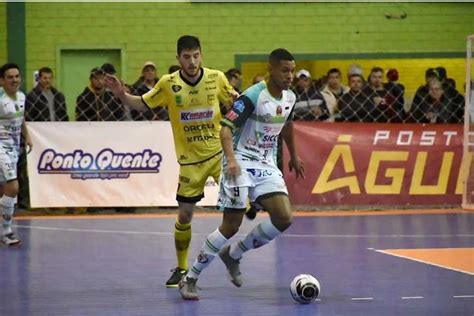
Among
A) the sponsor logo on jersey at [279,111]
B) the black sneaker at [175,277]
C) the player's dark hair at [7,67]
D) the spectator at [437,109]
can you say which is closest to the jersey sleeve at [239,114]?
the sponsor logo on jersey at [279,111]

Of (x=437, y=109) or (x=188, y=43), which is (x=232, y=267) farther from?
(x=437, y=109)

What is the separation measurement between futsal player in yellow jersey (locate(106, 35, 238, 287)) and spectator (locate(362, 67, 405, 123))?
7621 mm

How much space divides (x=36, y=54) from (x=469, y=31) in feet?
28.5

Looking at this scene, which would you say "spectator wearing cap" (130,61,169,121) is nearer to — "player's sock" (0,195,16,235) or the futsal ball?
"player's sock" (0,195,16,235)

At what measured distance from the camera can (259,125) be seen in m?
8.64

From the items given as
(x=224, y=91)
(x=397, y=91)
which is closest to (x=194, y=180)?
(x=224, y=91)

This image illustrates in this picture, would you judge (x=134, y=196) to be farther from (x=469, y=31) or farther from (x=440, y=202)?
(x=469, y=31)

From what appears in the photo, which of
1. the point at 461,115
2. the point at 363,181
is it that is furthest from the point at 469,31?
the point at 363,181

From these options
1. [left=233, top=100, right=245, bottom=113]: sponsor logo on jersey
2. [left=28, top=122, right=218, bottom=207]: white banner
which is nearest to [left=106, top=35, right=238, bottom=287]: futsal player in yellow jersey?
[left=233, top=100, right=245, bottom=113]: sponsor logo on jersey

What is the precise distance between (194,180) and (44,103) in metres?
7.52

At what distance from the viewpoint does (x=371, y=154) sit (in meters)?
16.5

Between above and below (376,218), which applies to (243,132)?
above

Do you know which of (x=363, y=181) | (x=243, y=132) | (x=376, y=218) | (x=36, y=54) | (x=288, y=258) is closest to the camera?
(x=243, y=132)

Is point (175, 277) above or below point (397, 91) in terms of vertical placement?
below
